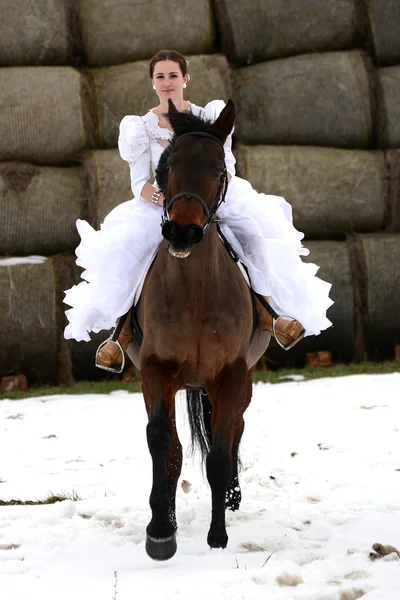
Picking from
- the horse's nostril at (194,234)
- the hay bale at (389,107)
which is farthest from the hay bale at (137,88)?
the horse's nostril at (194,234)

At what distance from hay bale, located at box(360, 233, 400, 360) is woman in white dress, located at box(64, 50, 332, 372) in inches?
137

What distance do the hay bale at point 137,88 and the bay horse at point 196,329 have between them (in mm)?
4288

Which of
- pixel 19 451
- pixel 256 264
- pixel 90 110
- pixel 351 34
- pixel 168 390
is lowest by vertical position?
pixel 19 451

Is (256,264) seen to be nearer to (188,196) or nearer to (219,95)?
(188,196)

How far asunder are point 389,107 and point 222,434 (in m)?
5.30

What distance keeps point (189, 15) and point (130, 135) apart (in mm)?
4157

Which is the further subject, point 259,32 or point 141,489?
point 259,32

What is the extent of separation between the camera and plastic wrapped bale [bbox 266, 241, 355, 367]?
8438 mm

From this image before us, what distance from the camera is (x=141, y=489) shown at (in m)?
5.16

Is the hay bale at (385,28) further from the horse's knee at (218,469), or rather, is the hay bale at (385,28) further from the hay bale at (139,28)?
the horse's knee at (218,469)

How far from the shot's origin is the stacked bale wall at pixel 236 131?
8.18 meters

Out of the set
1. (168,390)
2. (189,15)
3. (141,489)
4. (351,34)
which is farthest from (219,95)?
(168,390)

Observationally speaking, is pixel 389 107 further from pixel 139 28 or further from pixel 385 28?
pixel 139 28

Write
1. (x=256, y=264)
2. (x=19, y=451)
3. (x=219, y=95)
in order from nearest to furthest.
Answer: (x=256, y=264), (x=19, y=451), (x=219, y=95)
